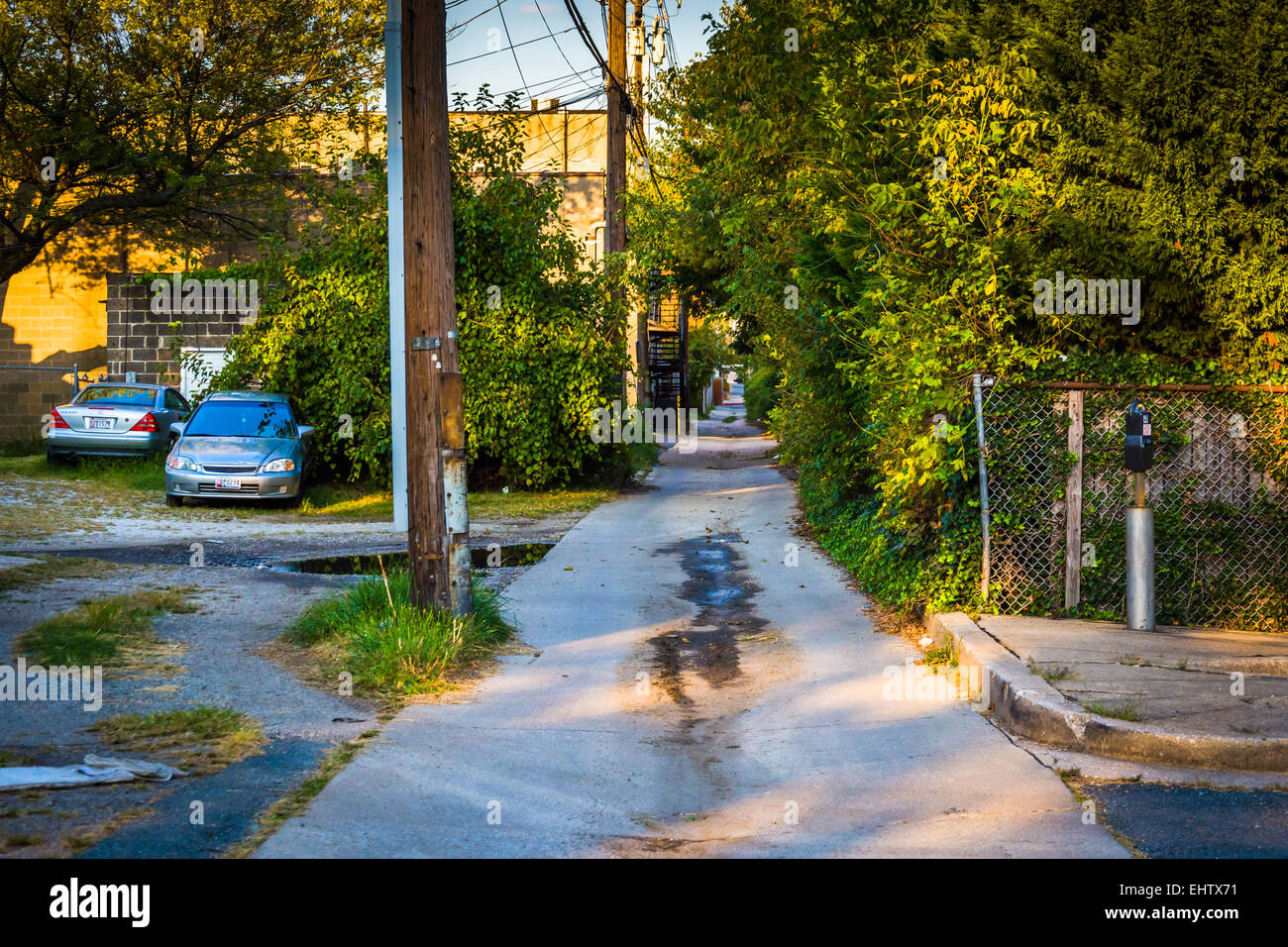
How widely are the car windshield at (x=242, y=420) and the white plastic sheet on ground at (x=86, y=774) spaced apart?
11.9 metres

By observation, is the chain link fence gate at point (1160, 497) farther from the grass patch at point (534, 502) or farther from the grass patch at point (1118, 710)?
the grass patch at point (534, 502)

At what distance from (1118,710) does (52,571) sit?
29.5 ft

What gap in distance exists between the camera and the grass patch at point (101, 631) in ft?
23.2

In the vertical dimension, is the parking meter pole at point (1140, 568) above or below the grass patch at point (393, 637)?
above

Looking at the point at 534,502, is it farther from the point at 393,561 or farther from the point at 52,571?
the point at 52,571

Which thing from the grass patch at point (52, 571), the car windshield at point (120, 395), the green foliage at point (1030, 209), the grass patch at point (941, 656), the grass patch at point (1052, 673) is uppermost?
the green foliage at point (1030, 209)

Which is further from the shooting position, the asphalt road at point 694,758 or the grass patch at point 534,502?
the grass patch at point 534,502

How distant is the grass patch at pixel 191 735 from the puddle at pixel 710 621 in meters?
2.61

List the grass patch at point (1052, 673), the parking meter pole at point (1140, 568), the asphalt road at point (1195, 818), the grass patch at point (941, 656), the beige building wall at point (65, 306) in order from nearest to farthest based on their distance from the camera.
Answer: the asphalt road at point (1195, 818)
the grass patch at point (1052, 673)
the grass patch at point (941, 656)
the parking meter pole at point (1140, 568)
the beige building wall at point (65, 306)

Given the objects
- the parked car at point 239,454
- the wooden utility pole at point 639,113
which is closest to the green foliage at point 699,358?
the wooden utility pole at point 639,113

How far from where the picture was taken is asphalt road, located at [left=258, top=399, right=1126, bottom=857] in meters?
4.57

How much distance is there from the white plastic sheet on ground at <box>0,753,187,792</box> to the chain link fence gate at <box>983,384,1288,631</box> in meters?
5.89

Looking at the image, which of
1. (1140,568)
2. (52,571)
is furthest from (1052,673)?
(52,571)

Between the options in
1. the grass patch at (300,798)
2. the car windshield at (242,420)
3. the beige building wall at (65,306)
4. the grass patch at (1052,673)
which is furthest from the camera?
the beige building wall at (65,306)
